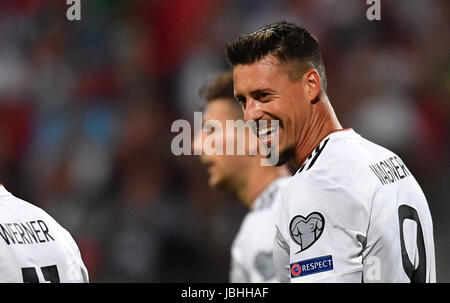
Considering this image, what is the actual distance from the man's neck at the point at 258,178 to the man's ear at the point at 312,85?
2.42 metres

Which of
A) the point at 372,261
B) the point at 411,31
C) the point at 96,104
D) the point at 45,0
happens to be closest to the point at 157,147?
the point at 96,104

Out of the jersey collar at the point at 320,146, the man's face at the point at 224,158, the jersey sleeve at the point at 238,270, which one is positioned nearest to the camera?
the jersey collar at the point at 320,146

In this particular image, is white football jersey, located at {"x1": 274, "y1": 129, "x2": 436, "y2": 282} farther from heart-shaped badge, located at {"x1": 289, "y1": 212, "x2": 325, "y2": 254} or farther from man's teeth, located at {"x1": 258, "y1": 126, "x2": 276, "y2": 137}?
man's teeth, located at {"x1": 258, "y1": 126, "x2": 276, "y2": 137}

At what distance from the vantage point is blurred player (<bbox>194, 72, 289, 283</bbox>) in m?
4.96

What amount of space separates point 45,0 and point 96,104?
1337 millimetres

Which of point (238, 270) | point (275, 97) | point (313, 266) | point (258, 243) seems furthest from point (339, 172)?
point (238, 270)

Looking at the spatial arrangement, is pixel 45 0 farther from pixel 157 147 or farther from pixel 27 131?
pixel 157 147

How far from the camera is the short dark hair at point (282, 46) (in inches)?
117

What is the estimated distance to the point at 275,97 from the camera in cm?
297

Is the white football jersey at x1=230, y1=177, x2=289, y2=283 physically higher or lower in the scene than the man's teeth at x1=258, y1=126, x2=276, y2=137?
lower

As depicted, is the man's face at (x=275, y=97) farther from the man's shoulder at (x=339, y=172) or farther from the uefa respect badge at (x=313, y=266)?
the uefa respect badge at (x=313, y=266)

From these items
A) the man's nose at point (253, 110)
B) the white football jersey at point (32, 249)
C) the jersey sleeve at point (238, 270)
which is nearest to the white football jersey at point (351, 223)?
the man's nose at point (253, 110)

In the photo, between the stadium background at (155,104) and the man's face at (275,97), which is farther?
the stadium background at (155,104)

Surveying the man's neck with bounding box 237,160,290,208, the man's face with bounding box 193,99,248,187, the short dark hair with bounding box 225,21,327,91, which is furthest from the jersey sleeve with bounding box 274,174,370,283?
the man's face with bounding box 193,99,248,187
